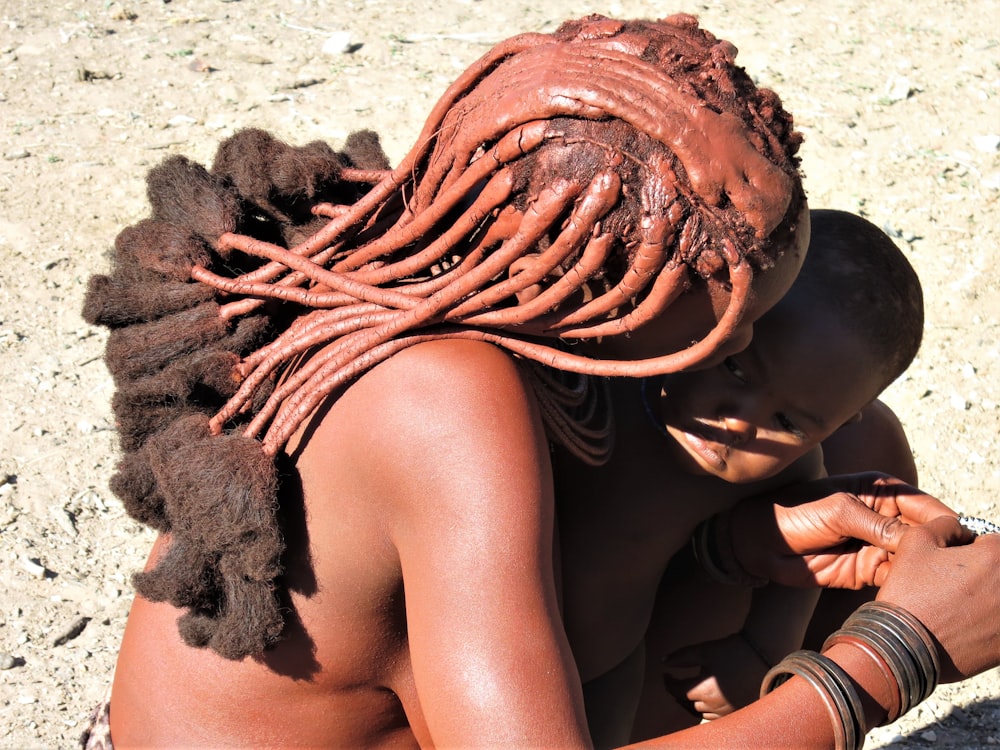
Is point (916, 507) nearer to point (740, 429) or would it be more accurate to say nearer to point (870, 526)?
point (870, 526)

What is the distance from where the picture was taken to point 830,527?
7.47 ft

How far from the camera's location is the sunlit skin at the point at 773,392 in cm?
209

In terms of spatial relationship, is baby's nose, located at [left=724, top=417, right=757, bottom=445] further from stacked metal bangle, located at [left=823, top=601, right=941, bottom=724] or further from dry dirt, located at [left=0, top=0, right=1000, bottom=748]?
dry dirt, located at [left=0, top=0, right=1000, bottom=748]

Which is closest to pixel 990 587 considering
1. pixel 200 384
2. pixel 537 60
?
pixel 537 60

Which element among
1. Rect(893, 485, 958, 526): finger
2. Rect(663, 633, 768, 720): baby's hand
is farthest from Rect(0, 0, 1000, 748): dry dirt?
Rect(893, 485, 958, 526): finger

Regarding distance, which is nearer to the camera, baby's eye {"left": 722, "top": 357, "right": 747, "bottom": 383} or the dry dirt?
baby's eye {"left": 722, "top": 357, "right": 747, "bottom": 383}

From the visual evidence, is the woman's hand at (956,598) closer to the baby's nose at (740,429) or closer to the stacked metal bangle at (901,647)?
the stacked metal bangle at (901,647)

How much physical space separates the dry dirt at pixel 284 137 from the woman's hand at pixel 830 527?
118 cm

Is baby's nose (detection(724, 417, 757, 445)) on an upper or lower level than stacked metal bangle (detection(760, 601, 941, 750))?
upper

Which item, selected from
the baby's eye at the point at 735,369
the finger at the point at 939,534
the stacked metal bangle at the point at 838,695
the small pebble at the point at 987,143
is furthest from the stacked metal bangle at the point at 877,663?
the small pebble at the point at 987,143

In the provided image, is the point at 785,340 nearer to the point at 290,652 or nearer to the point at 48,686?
the point at 290,652

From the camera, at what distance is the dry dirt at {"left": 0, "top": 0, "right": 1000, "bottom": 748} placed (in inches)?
131

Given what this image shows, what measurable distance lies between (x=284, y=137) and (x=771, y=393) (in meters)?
3.60

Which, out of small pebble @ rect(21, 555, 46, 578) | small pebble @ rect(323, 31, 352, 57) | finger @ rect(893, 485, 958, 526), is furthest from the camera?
small pebble @ rect(323, 31, 352, 57)
